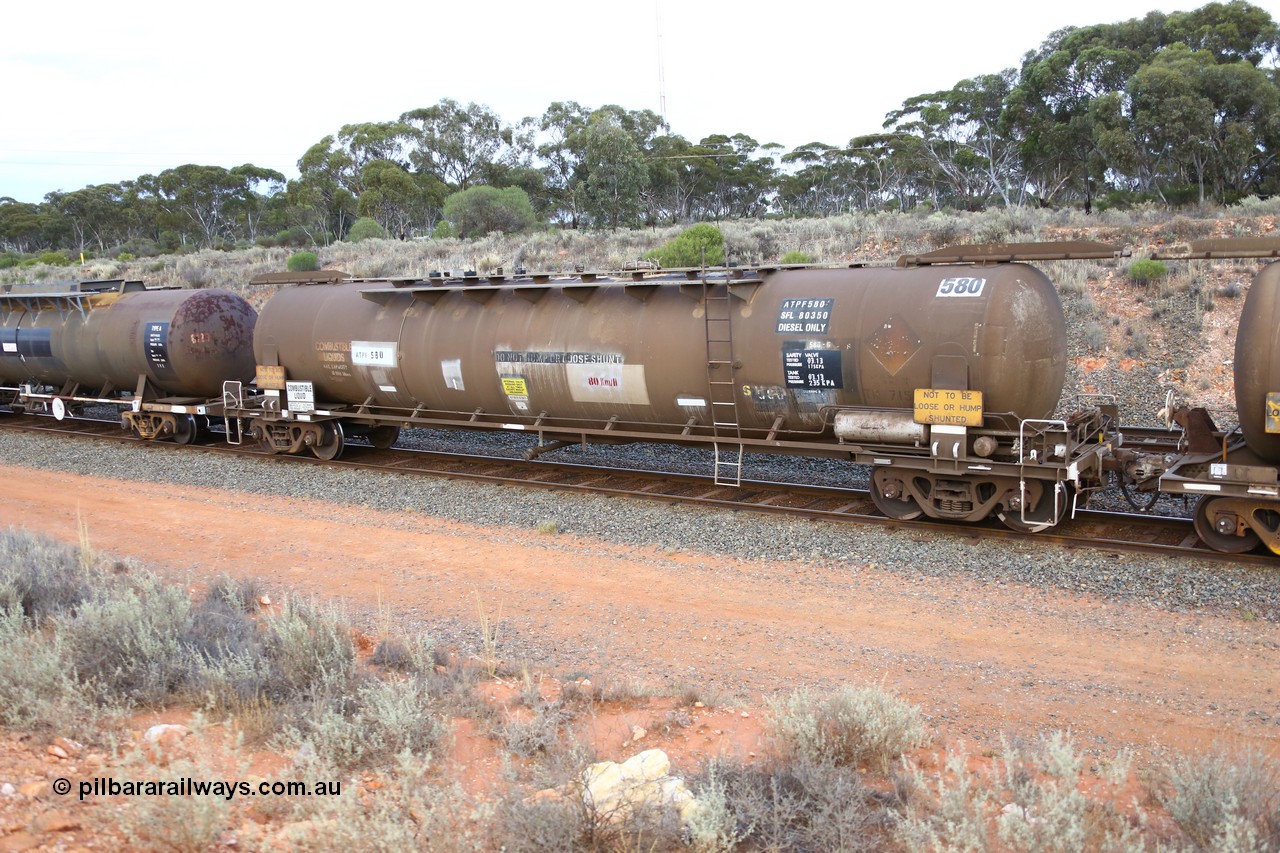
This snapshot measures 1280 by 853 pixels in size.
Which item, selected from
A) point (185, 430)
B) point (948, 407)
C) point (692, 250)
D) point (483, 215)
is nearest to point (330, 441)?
point (185, 430)

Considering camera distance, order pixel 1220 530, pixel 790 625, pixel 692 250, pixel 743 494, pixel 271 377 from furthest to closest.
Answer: pixel 692 250, pixel 271 377, pixel 743 494, pixel 1220 530, pixel 790 625

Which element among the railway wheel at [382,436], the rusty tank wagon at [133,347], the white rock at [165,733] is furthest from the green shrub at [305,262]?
the white rock at [165,733]

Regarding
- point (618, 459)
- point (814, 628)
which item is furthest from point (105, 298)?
point (814, 628)

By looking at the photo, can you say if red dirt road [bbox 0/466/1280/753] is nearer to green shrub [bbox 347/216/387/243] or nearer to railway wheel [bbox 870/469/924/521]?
railway wheel [bbox 870/469/924/521]

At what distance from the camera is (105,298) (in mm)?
21047

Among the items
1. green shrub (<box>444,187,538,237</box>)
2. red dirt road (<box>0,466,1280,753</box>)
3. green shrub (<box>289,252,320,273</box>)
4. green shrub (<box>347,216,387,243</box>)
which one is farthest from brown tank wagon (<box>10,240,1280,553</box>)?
green shrub (<box>347,216,387,243</box>)

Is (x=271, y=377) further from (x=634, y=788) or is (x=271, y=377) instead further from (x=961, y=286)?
(x=634, y=788)

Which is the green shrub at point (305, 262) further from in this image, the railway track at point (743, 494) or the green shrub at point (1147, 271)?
the green shrub at point (1147, 271)

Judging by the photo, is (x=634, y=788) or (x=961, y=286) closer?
(x=634, y=788)

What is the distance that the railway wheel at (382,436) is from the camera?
1870cm

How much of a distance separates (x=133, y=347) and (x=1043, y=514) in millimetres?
18431

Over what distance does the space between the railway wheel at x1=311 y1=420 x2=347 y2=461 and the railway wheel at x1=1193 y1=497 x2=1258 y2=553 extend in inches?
572

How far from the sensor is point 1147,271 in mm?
21641

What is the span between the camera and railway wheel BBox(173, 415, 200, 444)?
66.4 feet
